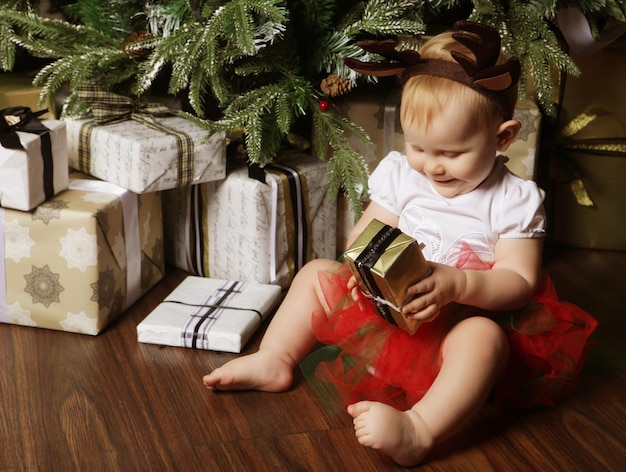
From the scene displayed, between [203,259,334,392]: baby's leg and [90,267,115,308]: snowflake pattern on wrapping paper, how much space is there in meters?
0.29

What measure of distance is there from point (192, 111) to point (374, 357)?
0.75m

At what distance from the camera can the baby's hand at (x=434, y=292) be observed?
3.66 feet

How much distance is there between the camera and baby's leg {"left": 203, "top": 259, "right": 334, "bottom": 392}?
1280mm

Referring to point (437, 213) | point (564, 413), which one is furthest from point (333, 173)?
point (564, 413)

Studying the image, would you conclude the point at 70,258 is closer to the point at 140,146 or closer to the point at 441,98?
the point at 140,146

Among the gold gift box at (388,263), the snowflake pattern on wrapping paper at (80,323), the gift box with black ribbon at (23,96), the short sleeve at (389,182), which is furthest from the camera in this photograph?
the gift box with black ribbon at (23,96)

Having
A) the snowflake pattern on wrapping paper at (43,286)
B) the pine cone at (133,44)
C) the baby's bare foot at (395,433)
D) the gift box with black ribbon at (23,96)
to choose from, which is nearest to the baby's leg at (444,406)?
the baby's bare foot at (395,433)

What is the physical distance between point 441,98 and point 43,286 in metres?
0.78

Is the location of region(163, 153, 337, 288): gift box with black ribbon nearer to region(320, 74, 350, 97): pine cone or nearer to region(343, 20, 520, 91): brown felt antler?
region(320, 74, 350, 97): pine cone

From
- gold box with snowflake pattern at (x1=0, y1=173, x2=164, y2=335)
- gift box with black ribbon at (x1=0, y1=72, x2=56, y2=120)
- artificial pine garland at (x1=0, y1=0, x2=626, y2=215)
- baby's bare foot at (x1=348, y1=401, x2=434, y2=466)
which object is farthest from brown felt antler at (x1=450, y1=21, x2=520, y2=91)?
gift box with black ribbon at (x1=0, y1=72, x2=56, y2=120)

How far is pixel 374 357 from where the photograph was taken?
1225 mm

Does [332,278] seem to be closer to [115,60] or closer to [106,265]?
[106,265]

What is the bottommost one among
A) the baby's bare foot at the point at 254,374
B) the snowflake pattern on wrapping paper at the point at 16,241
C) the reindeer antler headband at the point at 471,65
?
the baby's bare foot at the point at 254,374

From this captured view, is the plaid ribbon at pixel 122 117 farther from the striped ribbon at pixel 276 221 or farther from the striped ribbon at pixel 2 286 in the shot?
the striped ribbon at pixel 2 286
